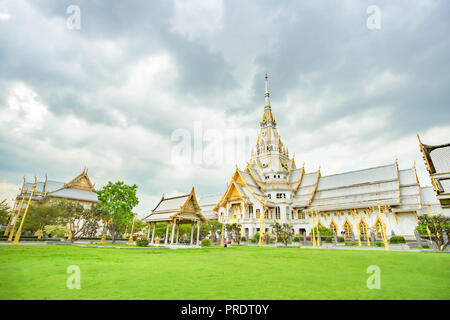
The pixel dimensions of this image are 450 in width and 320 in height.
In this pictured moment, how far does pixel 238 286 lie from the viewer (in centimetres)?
451

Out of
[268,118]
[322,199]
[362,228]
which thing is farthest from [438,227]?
[268,118]

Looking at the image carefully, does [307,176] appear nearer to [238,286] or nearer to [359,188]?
[359,188]

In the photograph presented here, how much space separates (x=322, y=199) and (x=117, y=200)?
→ 31611 millimetres

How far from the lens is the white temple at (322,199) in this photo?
3039 cm

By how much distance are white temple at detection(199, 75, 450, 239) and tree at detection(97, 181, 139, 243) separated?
17.0 meters

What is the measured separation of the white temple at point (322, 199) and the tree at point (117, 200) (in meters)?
17.0

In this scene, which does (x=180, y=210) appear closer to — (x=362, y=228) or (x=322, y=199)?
(x=322, y=199)

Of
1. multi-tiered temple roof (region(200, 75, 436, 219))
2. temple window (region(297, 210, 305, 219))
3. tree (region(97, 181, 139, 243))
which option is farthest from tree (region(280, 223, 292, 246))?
tree (region(97, 181, 139, 243))

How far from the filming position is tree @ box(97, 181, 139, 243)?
2425 cm

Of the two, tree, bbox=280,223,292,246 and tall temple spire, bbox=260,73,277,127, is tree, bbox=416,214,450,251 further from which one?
tall temple spire, bbox=260,73,277,127

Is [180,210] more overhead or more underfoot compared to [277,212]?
more underfoot

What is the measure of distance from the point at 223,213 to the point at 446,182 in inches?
1432

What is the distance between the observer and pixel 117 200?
24.5 meters
